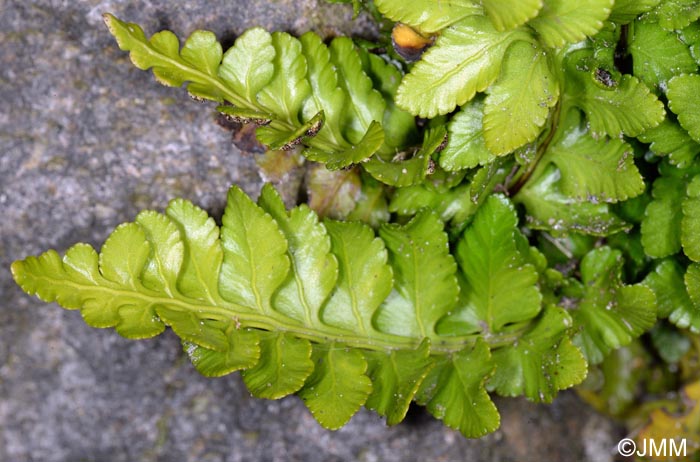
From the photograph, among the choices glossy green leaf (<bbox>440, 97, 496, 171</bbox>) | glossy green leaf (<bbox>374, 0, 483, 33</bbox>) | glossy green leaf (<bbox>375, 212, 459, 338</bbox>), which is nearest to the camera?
glossy green leaf (<bbox>374, 0, 483, 33</bbox>)

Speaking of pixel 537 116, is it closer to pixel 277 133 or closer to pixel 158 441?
pixel 277 133

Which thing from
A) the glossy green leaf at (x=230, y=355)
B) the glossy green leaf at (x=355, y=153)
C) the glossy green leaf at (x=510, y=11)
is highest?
the glossy green leaf at (x=510, y=11)

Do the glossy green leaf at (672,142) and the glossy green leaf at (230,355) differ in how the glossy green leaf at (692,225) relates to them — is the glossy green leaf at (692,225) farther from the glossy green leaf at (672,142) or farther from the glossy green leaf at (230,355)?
the glossy green leaf at (230,355)

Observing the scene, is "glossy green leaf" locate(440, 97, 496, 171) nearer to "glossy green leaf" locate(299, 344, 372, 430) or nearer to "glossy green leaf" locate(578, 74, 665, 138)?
"glossy green leaf" locate(578, 74, 665, 138)

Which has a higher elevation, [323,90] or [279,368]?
[323,90]

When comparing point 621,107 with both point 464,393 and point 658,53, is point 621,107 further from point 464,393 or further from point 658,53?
point 464,393

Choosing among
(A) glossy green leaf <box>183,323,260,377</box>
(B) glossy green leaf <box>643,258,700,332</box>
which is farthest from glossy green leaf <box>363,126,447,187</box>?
(B) glossy green leaf <box>643,258,700,332</box>

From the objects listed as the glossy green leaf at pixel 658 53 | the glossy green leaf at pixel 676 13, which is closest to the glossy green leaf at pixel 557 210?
the glossy green leaf at pixel 658 53

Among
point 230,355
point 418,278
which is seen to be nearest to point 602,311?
point 418,278
